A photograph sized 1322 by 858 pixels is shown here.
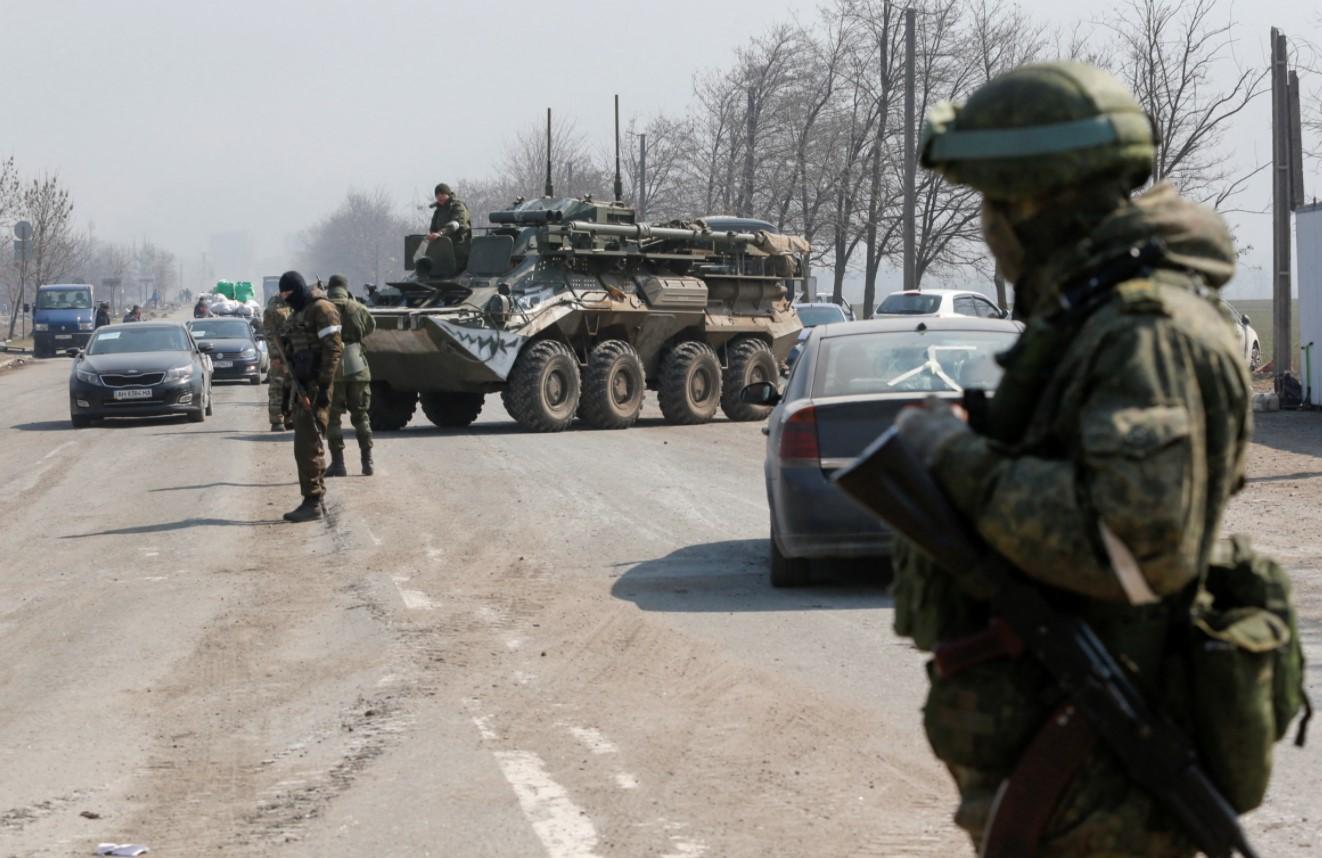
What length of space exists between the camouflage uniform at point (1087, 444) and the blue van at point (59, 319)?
164ft

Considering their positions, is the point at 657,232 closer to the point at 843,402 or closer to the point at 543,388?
the point at 543,388

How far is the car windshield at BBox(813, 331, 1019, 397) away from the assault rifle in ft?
20.4

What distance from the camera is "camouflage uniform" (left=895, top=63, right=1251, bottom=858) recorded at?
217 cm

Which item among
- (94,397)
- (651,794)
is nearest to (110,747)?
(651,794)

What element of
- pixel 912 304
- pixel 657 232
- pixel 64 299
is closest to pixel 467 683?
pixel 657 232

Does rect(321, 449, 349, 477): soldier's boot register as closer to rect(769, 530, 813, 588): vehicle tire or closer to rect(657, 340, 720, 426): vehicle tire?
rect(769, 530, 813, 588): vehicle tire

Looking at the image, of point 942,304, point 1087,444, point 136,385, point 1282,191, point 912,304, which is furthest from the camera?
point 912,304

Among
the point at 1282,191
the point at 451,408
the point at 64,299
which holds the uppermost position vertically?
the point at 1282,191

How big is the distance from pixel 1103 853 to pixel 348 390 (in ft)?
43.9

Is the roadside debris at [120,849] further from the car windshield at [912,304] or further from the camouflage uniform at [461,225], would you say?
the car windshield at [912,304]

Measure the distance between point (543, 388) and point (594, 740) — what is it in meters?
14.0

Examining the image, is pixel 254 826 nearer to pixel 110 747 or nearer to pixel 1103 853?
pixel 110 747

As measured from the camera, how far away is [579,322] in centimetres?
2081

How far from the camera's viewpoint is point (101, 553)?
35.9ft
